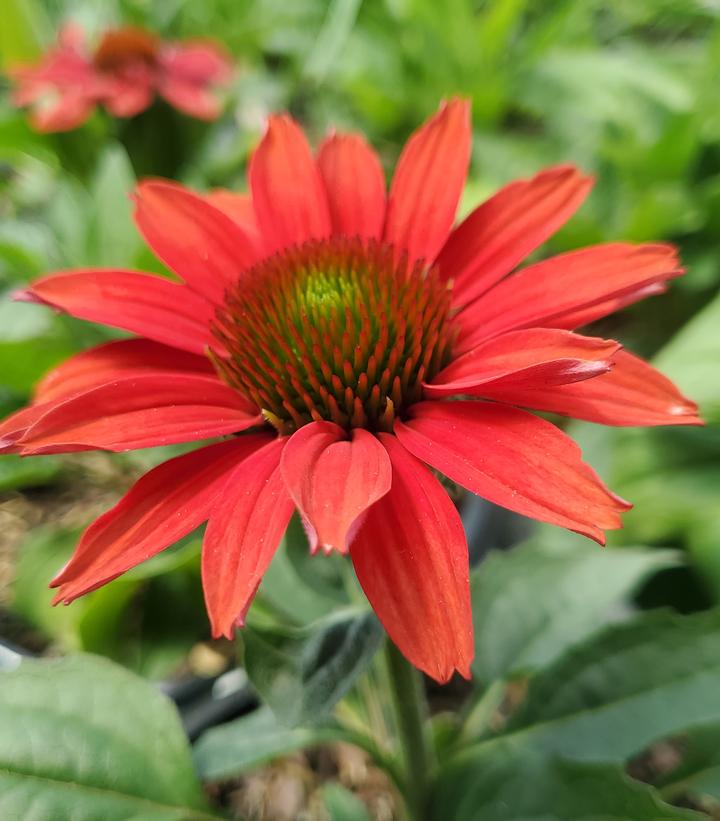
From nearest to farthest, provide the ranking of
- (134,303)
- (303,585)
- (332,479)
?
(332,479) → (134,303) → (303,585)

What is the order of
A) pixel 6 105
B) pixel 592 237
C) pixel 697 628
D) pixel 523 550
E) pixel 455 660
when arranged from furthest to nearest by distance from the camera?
pixel 6 105
pixel 592 237
pixel 523 550
pixel 697 628
pixel 455 660

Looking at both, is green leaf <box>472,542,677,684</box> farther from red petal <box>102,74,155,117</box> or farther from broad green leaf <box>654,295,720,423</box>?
red petal <box>102,74,155,117</box>

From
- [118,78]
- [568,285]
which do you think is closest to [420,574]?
[568,285]

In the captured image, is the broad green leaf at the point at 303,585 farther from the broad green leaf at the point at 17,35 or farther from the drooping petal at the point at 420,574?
the broad green leaf at the point at 17,35

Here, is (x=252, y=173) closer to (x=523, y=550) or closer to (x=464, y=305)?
(x=464, y=305)

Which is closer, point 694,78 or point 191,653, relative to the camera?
point 191,653

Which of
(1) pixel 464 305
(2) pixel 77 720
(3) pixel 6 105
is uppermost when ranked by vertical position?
(1) pixel 464 305

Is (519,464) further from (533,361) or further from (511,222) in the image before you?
(511,222)

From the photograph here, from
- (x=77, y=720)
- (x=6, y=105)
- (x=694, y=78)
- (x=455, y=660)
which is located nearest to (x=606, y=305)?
(x=455, y=660)
